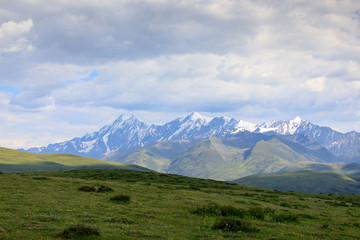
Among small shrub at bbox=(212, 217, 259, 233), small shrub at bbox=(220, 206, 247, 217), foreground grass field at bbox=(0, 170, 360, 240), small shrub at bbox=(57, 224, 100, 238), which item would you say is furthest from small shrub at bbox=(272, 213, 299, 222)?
small shrub at bbox=(57, 224, 100, 238)

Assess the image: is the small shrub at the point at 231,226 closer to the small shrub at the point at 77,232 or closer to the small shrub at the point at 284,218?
the small shrub at the point at 284,218

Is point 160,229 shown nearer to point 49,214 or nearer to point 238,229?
point 238,229

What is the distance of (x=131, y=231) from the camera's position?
797 inches

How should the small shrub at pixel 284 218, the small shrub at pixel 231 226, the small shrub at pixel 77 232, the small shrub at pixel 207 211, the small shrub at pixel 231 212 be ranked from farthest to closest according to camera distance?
the small shrub at pixel 284 218, the small shrub at pixel 231 212, the small shrub at pixel 207 211, the small shrub at pixel 231 226, the small shrub at pixel 77 232

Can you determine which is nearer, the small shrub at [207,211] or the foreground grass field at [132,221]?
the foreground grass field at [132,221]

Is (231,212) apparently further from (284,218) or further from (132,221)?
(132,221)

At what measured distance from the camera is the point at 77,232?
1778cm

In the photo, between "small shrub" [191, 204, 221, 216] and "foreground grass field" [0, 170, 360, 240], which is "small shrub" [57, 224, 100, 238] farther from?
"small shrub" [191, 204, 221, 216]

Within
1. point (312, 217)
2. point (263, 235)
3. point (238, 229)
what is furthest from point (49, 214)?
point (312, 217)

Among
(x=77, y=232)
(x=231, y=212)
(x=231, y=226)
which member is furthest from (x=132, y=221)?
(x=231, y=212)

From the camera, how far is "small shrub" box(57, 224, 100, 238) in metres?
17.5

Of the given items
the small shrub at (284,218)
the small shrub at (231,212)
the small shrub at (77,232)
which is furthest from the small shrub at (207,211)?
the small shrub at (77,232)

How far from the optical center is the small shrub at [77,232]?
1750cm

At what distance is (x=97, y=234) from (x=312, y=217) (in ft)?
89.0
